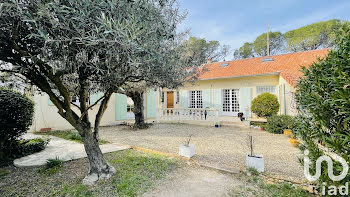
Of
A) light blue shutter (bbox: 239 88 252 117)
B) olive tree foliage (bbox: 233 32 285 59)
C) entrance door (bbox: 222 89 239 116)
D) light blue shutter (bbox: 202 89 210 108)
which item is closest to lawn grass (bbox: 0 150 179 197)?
light blue shutter (bbox: 239 88 252 117)

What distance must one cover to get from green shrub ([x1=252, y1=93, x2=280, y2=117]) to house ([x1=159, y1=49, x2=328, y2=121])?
99cm

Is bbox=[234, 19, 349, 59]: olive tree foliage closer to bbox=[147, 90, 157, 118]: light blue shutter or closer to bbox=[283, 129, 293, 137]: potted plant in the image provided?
bbox=[283, 129, 293, 137]: potted plant

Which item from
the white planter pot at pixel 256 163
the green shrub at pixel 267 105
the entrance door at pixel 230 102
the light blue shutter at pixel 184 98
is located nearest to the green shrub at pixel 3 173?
the white planter pot at pixel 256 163

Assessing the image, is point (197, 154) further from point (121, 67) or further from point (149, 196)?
point (121, 67)

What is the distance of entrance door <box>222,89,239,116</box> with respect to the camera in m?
13.2

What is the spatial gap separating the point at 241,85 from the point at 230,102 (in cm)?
163

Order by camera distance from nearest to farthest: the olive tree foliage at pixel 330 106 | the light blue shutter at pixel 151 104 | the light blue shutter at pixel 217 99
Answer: the olive tree foliage at pixel 330 106
the light blue shutter at pixel 217 99
the light blue shutter at pixel 151 104

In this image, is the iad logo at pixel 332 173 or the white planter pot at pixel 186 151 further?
the white planter pot at pixel 186 151

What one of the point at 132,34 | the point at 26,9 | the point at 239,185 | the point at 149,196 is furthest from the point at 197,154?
the point at 26,9

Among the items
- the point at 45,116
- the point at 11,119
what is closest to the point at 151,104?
the point at 45,116

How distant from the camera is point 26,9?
83.4 inches

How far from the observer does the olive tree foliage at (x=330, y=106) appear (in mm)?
1983

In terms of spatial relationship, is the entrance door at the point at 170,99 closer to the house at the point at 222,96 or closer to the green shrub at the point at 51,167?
the house at the point at 222,96

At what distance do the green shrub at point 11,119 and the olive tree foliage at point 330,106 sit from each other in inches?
260
